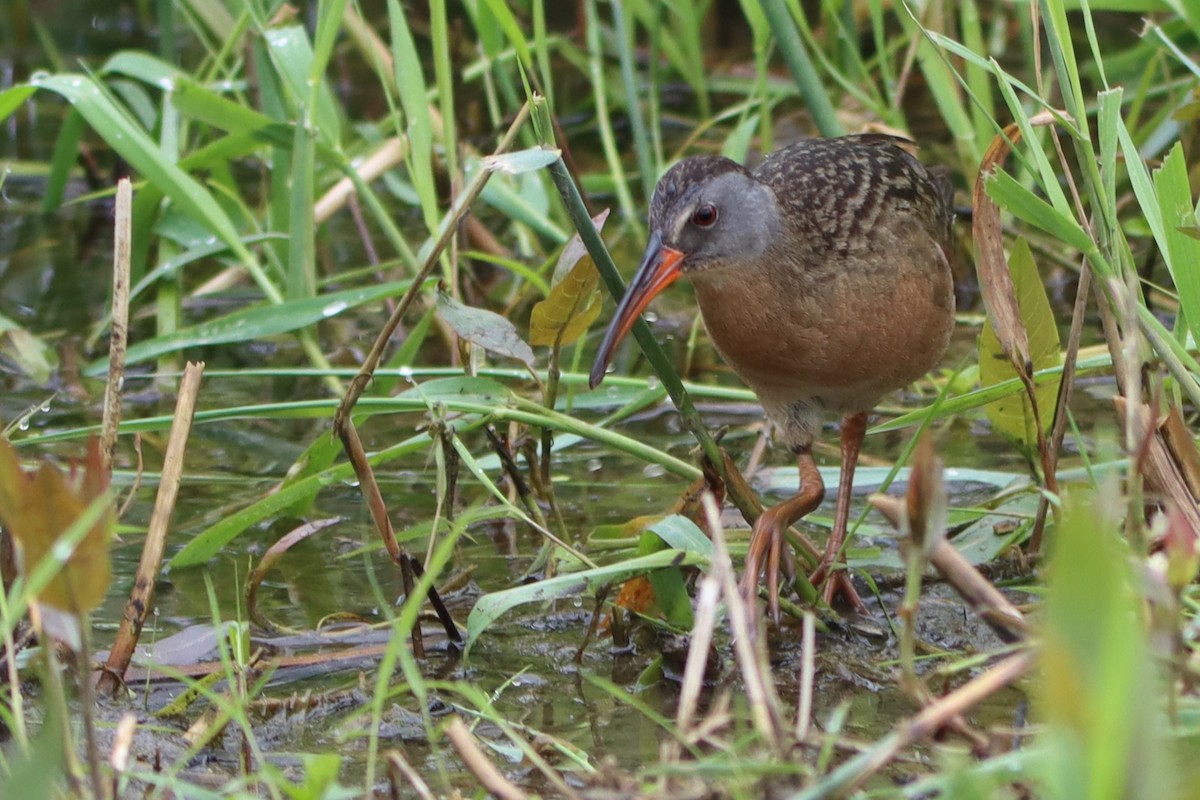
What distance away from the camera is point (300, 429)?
4.23 meters

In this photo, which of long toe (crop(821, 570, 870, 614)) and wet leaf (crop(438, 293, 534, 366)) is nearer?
wet leaf (crop(438, 293, 534, 366))

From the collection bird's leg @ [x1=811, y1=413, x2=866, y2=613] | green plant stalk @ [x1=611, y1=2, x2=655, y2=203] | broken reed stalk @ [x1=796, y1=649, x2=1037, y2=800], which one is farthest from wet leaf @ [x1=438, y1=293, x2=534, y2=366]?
green plant stalk @ [x1=611, y1=2, x2=655, y2=203]

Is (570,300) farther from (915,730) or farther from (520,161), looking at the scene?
(915,730)

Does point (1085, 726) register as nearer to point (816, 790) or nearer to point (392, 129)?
point (816, 790)

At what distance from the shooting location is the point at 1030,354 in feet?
10.1

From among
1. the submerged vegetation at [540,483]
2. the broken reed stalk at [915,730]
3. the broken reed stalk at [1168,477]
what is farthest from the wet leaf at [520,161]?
the broken reed stalk at [915,730]

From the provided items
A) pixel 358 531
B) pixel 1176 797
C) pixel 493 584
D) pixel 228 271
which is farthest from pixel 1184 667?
pixel 228 271

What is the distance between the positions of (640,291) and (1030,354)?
764 mm

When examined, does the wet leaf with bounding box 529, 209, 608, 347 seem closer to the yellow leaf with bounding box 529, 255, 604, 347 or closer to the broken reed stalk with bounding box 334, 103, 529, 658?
the yellow leaf with bounding box 529, 255, 604, 347

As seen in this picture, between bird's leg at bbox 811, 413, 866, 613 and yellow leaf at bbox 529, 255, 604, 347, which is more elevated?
yellow leaf at bbox 529, 255, 604, 347

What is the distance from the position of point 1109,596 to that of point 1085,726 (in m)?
0.11

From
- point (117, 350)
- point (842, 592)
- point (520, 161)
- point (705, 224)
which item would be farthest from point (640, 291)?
point (117, 350)

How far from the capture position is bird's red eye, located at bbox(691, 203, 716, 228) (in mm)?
3143

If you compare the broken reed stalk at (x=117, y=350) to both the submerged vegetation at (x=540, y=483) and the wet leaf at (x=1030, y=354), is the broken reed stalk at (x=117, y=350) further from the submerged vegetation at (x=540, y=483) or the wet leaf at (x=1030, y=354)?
the wet leaf at (x=1030, y=354)
